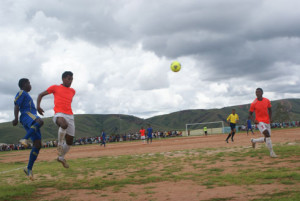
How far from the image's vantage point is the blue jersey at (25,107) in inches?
279

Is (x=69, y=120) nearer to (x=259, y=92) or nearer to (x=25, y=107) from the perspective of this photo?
(x=25, y=107)

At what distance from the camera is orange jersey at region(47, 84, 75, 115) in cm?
719

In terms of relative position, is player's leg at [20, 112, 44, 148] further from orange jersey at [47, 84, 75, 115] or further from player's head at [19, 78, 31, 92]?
player's head at [19, 78, 31, 92]

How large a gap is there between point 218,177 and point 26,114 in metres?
4.79

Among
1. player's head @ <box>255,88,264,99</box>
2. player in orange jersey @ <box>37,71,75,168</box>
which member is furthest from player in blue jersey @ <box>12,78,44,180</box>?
player's head @ <box>255,88,264,99</box>

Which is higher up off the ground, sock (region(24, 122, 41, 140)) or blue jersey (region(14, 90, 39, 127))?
blue jersey (region(14, 90, 39, 127))

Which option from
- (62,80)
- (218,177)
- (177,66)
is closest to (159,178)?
(218,177)

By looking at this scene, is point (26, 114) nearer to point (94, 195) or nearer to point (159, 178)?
point (94, 195)

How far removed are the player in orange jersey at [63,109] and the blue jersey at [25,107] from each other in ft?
0.91

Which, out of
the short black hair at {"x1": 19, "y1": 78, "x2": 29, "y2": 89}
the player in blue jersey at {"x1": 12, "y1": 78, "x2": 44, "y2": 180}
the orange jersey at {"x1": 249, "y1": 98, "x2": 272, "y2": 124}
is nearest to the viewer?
the player in blue jersey at {"x1": 12, "y1": 78, "x2": 44, "y2": 180}

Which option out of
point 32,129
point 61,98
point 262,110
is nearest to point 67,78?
point 61,98

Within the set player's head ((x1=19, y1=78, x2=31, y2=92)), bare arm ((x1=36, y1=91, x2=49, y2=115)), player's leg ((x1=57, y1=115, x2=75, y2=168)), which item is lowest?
player's leg ((x1=57, y1=115, x2=75, y2=168))

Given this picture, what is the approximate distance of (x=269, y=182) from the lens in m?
5.38

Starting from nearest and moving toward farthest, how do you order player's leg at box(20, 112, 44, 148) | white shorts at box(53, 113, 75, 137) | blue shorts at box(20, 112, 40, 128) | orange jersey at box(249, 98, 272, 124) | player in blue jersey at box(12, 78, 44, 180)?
player's leg at box(20, 112, 44, 148) < player in blue jersey at box(12, 78, 44, 180) < blue shorts at box(20, 112, 40, 128) < white shorts at box(53, 113, 75, 137) < orange jersey at box(249, 98, 272, 124)
